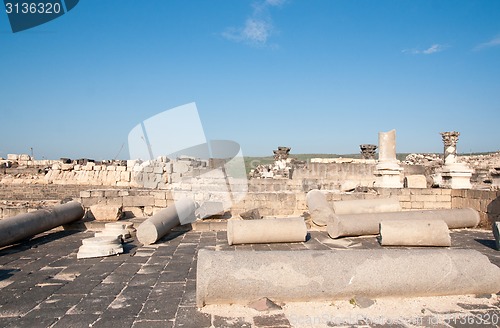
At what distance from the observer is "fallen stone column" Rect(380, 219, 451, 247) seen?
20.4 feet

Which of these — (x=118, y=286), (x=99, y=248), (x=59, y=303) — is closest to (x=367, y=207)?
(x=99, y=248)

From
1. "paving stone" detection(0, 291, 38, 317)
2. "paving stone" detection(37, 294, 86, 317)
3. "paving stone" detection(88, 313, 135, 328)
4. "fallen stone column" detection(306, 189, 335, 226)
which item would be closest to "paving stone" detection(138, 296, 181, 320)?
"paving stone" detection(88, 313, 135, 328)

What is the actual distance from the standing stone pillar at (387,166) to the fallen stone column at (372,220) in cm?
314

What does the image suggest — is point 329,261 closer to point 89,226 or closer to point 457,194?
point 89,226

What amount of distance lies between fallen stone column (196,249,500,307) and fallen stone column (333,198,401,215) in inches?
176

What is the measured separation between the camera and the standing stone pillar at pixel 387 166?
11.4 metres

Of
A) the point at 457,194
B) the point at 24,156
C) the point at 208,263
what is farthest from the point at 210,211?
the point at 24,156

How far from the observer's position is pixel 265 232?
6.52 metres

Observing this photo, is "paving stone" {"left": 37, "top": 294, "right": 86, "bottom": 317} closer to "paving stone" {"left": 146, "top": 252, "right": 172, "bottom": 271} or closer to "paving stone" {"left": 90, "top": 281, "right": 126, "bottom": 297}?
"paving stone" {"left": 90, "top": 281, "right": 126, "bottom": 297}

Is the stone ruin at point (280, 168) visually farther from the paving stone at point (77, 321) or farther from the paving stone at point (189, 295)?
the paving stone at point (77, 321)

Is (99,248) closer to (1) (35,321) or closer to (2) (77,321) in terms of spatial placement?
(1) (35,321)

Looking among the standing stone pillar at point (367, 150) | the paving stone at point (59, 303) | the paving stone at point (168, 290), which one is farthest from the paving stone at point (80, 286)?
the standing stone pillar at point (367, 150)

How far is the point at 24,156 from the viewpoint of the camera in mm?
26812

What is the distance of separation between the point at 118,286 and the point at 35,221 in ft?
13.2
